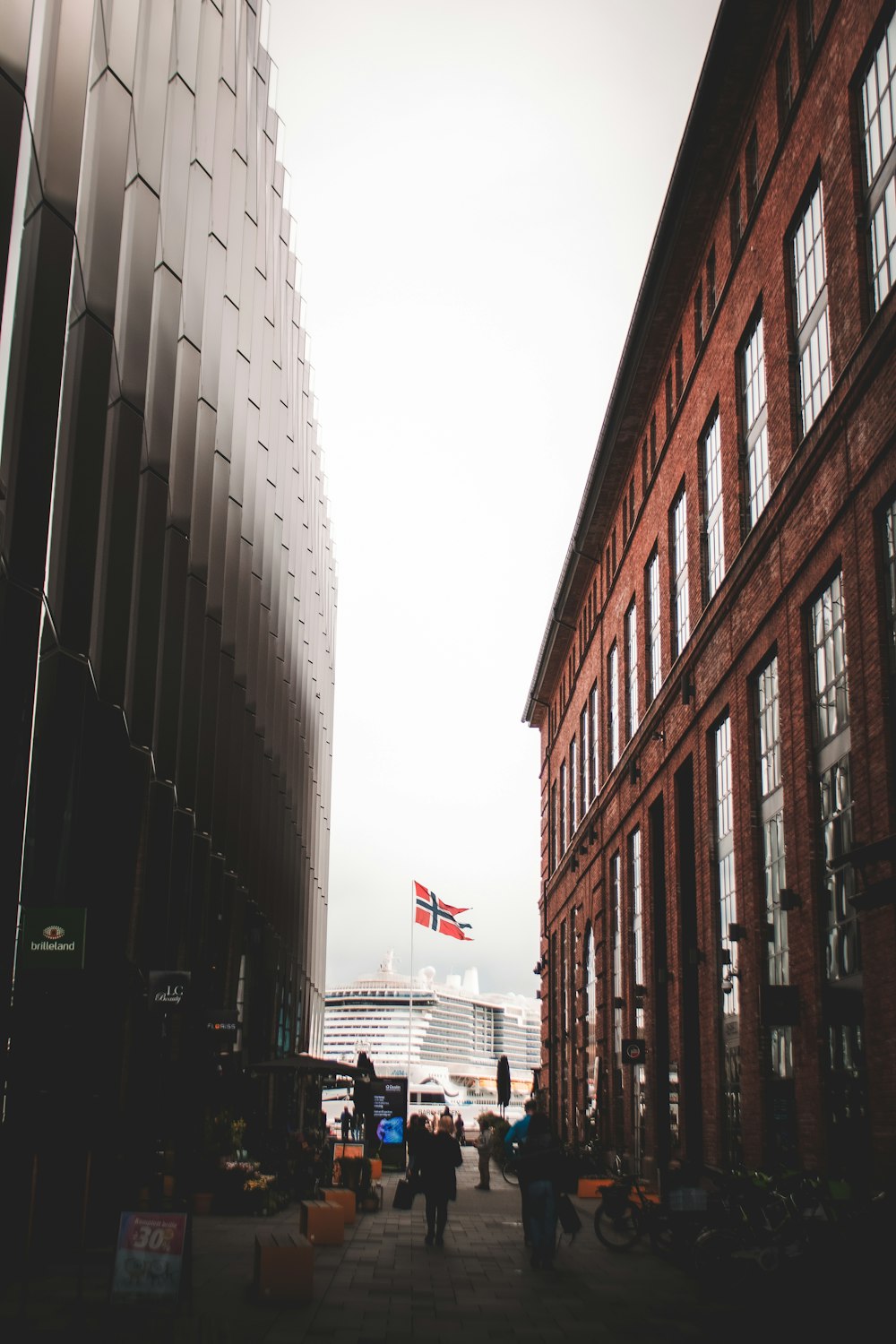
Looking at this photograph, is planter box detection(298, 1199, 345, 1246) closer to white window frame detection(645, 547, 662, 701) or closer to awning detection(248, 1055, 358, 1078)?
awning detection(248, 1055, 358, 1078)

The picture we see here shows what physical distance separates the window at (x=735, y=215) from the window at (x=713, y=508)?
3.48 meters

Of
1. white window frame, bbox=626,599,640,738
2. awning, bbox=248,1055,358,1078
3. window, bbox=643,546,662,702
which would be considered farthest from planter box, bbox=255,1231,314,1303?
Result: white window frame, bbox=626,599,640,738

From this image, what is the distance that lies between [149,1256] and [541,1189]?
7615 millimetres

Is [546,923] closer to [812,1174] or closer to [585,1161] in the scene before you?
[585,1161]

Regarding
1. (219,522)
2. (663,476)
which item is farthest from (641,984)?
(219,522)

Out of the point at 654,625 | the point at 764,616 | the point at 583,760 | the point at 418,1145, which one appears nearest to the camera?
the point at 418,1145

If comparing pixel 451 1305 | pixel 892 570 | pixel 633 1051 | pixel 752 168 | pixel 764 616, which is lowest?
pixel 451 1305

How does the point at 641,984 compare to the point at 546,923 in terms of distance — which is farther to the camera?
the point at 546,923

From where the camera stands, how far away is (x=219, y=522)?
1154 inches

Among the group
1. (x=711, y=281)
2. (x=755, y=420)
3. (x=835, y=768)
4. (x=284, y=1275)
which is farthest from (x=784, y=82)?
(x=284, y=1275)

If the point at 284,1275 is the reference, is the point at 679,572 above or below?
above

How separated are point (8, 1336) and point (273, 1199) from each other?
14810 millimetres

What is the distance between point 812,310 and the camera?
71.4 ft

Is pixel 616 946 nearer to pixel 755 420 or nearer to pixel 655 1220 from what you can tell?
pixel 755 420
